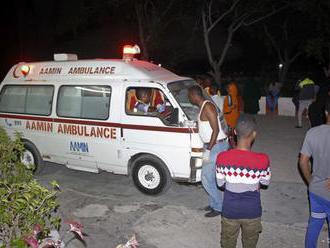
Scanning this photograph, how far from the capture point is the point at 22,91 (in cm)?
878

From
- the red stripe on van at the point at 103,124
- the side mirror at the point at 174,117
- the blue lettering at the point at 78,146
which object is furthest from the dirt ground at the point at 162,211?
the side mirror at the point at 174,117

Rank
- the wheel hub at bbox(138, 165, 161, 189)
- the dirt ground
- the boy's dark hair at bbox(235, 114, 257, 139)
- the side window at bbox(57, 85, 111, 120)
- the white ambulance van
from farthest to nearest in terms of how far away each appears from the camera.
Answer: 1. the side window at bbox(57, 85, 111, 120)
2. the wheel hub at bbox(138, 165, 161, 189)
3. the white ambulance van
4. the dirt ground
5. the boy's dark hair at bbox(235, 114, 257, 139)

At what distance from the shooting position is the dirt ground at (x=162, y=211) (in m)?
5.82

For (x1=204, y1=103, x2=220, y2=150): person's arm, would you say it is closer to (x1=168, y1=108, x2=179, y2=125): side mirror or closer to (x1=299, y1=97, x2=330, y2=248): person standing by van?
(x1=168, y1=108, x2=179, y2=125): side mirror

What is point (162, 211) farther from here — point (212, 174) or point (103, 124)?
point (103, 124)

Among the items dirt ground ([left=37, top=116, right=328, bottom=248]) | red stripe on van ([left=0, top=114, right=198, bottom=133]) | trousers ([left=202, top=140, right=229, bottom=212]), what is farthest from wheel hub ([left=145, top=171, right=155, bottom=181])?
trousers ([left=202, top=140, right=229, bottom=212])

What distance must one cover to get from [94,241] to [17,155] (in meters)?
1.74

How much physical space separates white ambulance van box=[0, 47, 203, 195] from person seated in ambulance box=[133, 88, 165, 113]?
20 millimetres

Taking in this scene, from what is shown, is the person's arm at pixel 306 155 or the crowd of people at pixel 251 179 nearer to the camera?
the crowd of people at pixel 251 179

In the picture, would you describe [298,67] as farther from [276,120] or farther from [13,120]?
[13,120]

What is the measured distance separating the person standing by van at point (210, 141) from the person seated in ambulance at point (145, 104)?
1.10 metres

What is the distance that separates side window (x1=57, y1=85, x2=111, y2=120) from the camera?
763 cm

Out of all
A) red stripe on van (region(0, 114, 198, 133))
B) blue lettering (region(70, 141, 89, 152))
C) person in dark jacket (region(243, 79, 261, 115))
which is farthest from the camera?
person in dark jacket (region(243, 79, 261, 115))

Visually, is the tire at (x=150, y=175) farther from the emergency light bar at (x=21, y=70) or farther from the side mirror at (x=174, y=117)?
the emergency light bar at (x=21, y=70)
